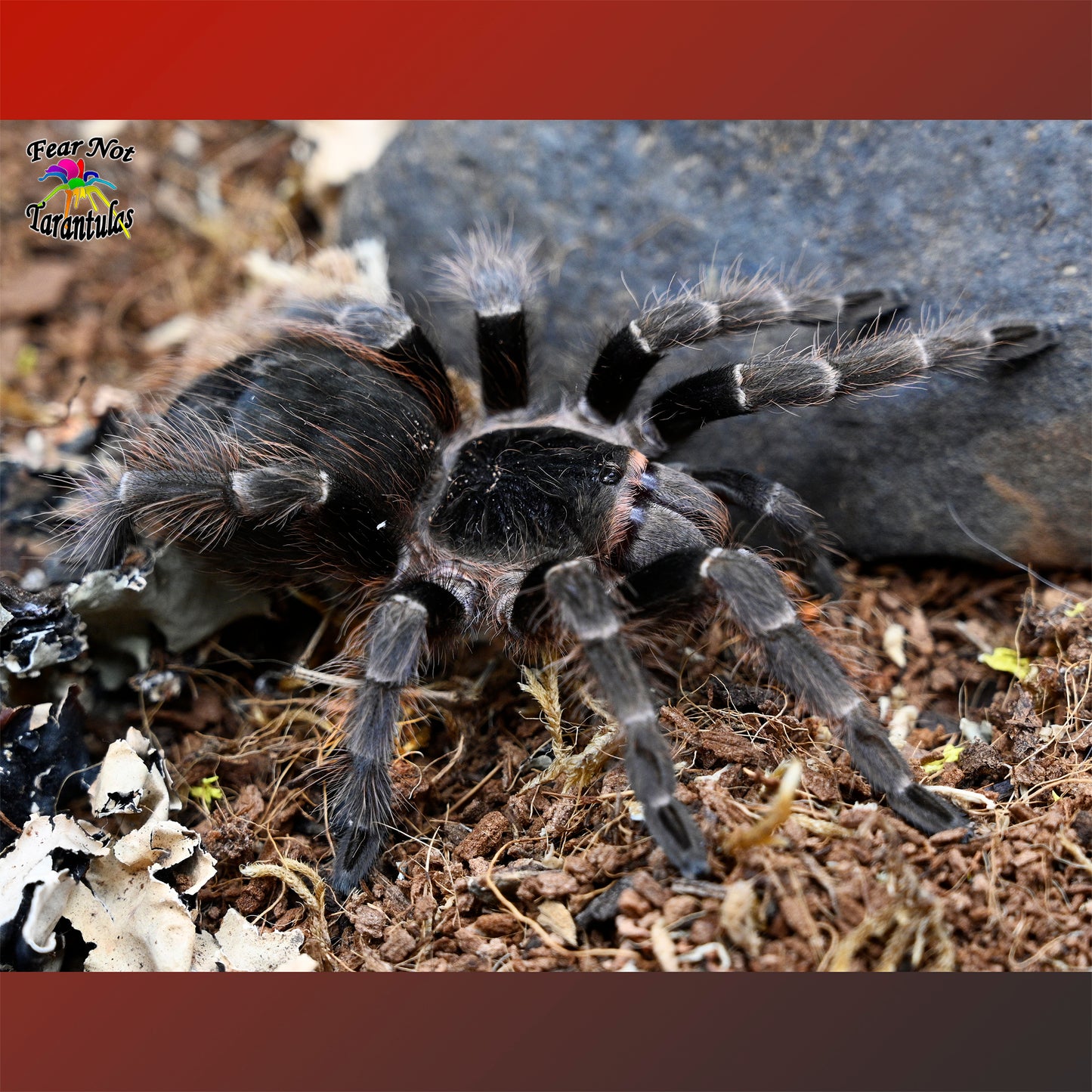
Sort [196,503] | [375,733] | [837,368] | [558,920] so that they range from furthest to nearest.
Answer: [837,368], [196,503], [375,733], [558,920]

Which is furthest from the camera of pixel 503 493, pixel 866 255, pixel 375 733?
pixel 866 255

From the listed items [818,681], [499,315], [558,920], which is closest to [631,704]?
[818,681]

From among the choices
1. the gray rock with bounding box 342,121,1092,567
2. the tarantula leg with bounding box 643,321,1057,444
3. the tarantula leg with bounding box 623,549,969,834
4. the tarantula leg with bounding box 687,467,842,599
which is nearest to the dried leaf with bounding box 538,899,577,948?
the tarantula leg with bounding box 623,549,969,834

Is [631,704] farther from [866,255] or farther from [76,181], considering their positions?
[76,181]

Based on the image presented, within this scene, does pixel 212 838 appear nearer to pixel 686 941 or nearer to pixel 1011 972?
pixel 686 941

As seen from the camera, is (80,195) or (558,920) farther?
(80,195)

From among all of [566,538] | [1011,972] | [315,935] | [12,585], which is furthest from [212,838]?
[1011,972]

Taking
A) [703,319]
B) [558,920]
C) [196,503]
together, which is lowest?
[558,920]
